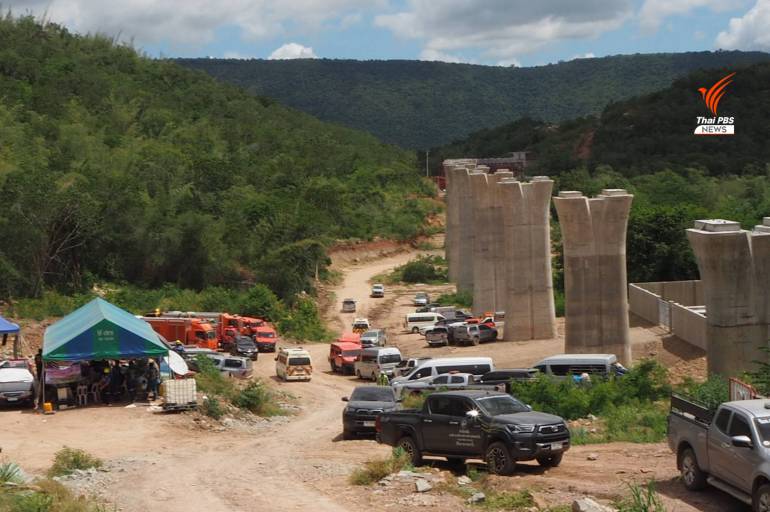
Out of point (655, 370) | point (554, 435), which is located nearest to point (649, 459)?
point (554, 435)

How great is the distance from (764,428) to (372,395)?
13277 millimetres

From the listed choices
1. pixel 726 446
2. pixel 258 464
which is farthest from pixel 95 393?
pixel 726 446

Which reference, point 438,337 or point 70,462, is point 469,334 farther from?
point 70,462

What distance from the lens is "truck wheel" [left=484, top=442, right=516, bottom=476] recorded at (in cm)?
1853

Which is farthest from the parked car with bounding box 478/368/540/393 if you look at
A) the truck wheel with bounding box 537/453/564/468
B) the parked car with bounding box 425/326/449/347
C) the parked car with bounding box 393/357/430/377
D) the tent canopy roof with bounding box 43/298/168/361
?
the parked car with bounding box 425/326/449/347

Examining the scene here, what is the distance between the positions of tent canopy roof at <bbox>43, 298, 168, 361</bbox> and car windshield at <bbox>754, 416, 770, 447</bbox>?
1752 cm

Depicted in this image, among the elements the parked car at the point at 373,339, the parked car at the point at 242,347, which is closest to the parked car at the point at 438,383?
the parked car at the point at 242,347

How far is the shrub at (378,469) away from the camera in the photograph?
18.8 m

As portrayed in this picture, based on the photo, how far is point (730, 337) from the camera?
110ft

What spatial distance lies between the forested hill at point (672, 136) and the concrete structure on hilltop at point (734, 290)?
84.8 m

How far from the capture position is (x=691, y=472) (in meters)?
Answer: 16.6

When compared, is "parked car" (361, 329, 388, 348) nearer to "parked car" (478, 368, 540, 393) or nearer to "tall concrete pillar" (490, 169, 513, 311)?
"tall concrete pillar" (490, 169, 513, 311)

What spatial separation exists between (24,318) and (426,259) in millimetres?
48528

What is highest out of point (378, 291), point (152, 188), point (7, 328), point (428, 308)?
point (152, 188)
